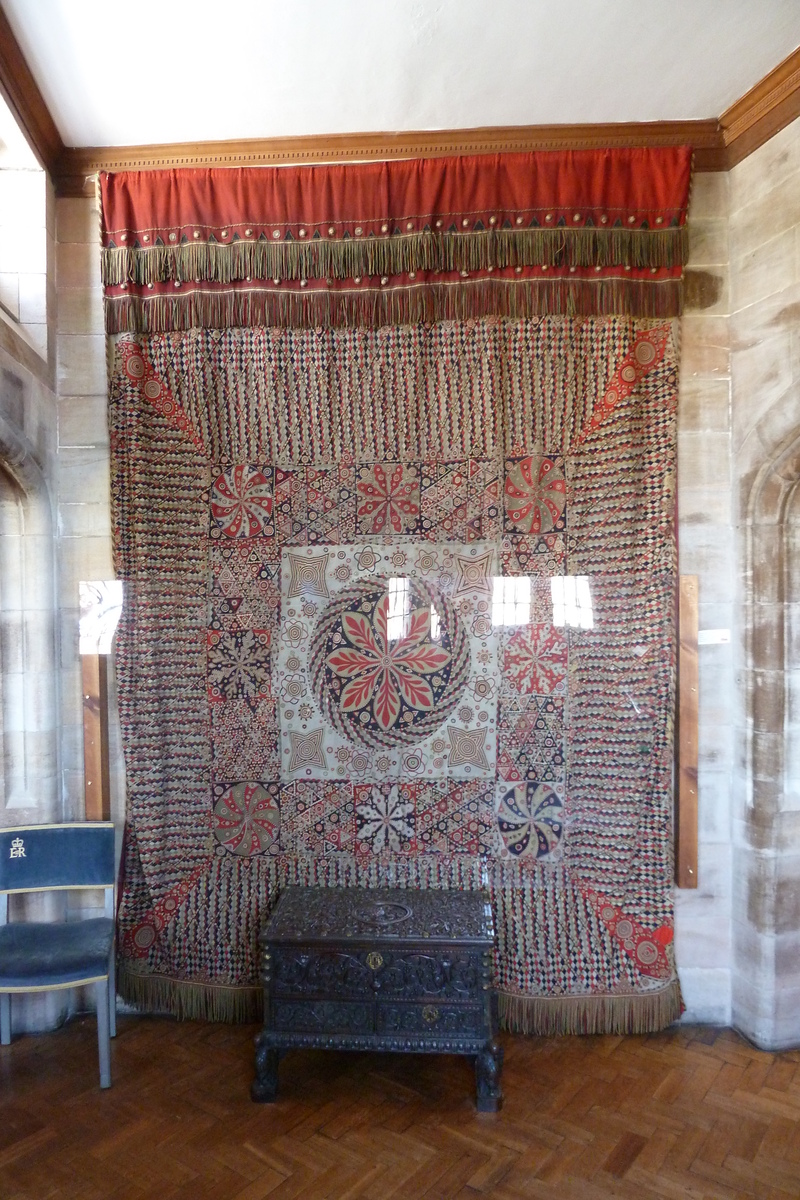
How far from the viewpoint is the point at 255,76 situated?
7.96 ft

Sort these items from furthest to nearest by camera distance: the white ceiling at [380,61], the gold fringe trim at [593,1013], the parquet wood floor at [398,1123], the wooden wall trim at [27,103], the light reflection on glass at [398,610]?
the light reflection on glass at [398,610] → the gold fringe trim at [593,1013] → the wooden wall trim at [27,103] → the white ceiling at [380,61] → the parquet wood floor at [398,1123]

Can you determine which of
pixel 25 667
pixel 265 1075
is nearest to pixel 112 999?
pixel 265 1075

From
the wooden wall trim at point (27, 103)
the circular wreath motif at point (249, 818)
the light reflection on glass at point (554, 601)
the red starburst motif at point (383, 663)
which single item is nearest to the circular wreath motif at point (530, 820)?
the red starburst motif at point (383, 663)

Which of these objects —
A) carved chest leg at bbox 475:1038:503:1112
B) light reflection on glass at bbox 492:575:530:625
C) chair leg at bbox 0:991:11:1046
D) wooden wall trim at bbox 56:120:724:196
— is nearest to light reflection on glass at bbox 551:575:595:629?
light reflection on glass at bbox 492:575:530:625

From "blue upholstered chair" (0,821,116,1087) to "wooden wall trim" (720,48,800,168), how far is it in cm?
335

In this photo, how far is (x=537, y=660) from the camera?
2.71m

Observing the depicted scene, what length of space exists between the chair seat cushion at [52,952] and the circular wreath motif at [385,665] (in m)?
1.07

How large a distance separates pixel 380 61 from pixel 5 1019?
351 centimetres

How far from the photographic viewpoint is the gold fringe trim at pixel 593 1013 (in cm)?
264

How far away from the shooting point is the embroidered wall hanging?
2660 mm

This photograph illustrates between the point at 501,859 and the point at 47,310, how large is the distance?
2.66m

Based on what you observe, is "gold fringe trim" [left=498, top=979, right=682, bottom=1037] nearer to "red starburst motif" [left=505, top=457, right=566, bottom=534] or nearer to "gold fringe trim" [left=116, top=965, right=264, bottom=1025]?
"gold fringe trim" [left=116, top=965, right=264, bottom=1025]

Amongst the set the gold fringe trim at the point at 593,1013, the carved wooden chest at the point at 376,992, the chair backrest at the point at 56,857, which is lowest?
the gold fringe trim at the point at 593,1013

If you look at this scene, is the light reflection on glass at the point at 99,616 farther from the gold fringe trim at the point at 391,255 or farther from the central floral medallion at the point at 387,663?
the gold fringe trim at the point at 391,255
